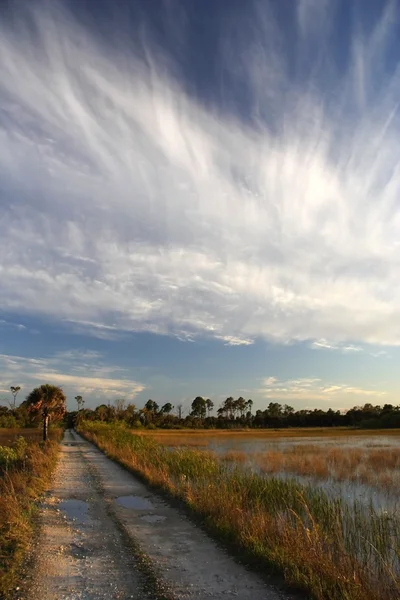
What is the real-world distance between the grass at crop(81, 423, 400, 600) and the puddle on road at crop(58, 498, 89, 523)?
2.36 meters

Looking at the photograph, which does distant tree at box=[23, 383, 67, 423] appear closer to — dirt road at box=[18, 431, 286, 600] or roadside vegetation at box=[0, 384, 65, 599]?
roadside vegetation at box=[0, 384, 65, 599]

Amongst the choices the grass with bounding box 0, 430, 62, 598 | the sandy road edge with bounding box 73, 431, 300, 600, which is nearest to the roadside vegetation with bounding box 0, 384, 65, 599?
the grass with bounding box 0, 430, 62, 598

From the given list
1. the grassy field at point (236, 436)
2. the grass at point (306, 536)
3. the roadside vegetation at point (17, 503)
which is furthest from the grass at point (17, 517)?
the grassy field at point (236, 436)

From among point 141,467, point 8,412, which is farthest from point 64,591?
point 8,412

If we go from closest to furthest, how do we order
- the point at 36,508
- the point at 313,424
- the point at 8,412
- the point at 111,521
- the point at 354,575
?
the point at 354,575 < the point at 111,521 < the point at 36,508 < the point at 8,412 < the point at 313,424

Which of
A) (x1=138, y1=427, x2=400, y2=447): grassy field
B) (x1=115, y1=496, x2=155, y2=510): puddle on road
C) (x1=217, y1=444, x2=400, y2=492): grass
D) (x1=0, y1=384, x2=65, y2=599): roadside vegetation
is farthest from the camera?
(x1=138, y1=427, x2=400, y2=447): grassy field

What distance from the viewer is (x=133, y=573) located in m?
6.20

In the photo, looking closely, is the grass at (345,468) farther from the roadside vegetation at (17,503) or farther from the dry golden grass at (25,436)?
the dry golden grass at (25,436)

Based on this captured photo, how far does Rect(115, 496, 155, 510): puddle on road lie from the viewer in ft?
36.6

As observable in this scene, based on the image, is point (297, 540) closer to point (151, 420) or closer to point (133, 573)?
point (133, 573)

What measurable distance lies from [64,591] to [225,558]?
2.57m

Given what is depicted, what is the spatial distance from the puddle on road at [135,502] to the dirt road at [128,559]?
25mm

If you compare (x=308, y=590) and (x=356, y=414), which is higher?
(x=356, y=414)

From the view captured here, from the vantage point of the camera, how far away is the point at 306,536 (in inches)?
276
